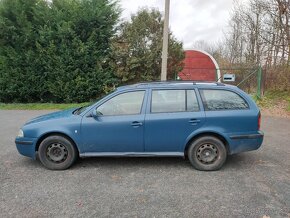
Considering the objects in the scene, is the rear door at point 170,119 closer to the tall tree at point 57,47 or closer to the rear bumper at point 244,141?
the rear bumper at point 244,141

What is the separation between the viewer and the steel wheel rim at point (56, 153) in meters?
4.57

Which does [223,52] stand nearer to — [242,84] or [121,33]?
[242,84]

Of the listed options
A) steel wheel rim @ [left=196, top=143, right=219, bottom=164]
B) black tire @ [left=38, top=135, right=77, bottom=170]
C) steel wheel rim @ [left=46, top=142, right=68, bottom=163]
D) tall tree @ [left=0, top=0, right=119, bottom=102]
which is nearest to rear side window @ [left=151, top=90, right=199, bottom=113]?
steel wheel rim @ [left=196, top=143, right=219, bottom=164]

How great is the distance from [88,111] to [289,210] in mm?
3372

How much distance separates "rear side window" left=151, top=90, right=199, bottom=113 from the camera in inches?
177

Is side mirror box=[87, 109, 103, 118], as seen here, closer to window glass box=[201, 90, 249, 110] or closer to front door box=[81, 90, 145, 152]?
front door box=[81, 90, 145, 152]

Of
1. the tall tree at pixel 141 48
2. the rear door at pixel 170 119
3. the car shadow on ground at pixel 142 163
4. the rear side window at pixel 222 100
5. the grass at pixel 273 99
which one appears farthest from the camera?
the tall tree at pixel 141 48

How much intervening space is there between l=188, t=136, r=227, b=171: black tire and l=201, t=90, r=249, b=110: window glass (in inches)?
22.6

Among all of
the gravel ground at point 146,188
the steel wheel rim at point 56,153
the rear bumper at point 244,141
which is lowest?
the gravel ground at point 146,188

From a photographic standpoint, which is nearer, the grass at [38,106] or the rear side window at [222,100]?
the rear side window at [222,100]

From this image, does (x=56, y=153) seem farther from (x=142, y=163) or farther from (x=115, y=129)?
(x=142, y=163)

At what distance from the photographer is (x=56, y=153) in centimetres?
461

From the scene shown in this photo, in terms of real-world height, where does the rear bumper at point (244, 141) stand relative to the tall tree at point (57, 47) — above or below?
below

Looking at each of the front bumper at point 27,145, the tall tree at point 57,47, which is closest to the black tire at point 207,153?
the front bumper at point 27,145
